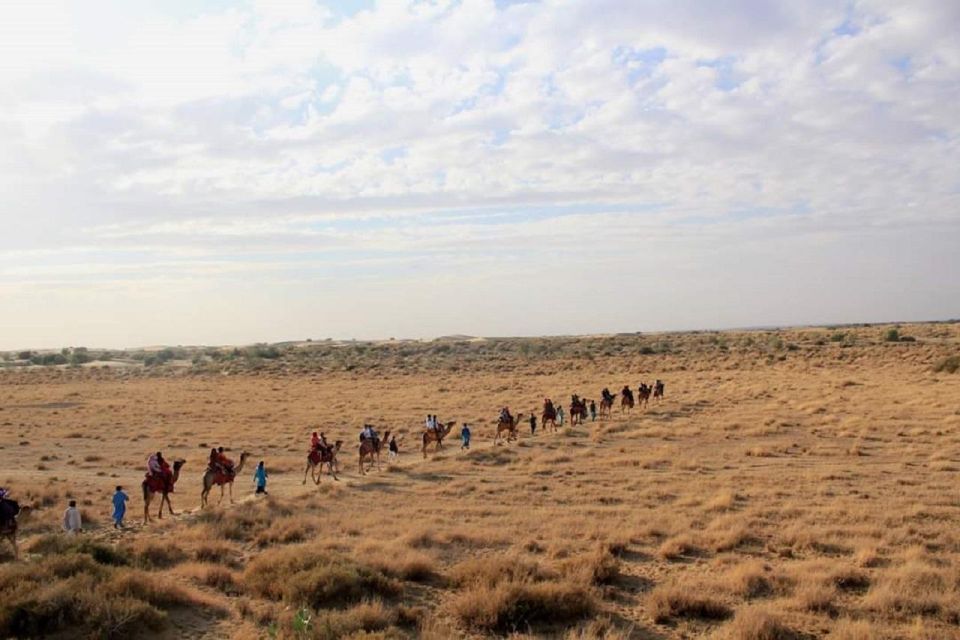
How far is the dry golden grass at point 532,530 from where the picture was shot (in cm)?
1047

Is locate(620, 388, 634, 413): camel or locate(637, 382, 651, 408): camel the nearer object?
locate(620, 388, 634, 413): camel

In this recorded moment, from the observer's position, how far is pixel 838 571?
1206cm

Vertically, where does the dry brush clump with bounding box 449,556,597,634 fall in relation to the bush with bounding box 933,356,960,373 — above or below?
below

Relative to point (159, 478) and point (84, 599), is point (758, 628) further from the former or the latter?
point (159, 478)

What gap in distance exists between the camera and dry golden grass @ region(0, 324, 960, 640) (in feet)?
34.3

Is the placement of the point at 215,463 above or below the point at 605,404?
above

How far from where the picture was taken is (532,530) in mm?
16047

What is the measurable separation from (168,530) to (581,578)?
1005cm

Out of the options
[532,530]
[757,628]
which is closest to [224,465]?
[532,530]

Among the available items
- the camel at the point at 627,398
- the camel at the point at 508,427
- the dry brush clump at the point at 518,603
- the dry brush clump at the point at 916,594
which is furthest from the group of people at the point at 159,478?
the dry brush clump at the point at 916,594

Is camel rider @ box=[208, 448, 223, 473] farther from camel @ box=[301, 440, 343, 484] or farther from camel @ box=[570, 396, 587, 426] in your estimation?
camel @ box=[570, 396, 587, 426]

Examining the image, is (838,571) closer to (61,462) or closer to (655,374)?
(61,462)

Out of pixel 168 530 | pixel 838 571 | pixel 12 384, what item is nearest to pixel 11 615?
pixel 168 530

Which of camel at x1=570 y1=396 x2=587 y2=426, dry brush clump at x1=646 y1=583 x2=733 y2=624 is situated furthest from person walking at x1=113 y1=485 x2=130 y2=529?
camel at x1=570 y1=396 x2=587 y2=426
